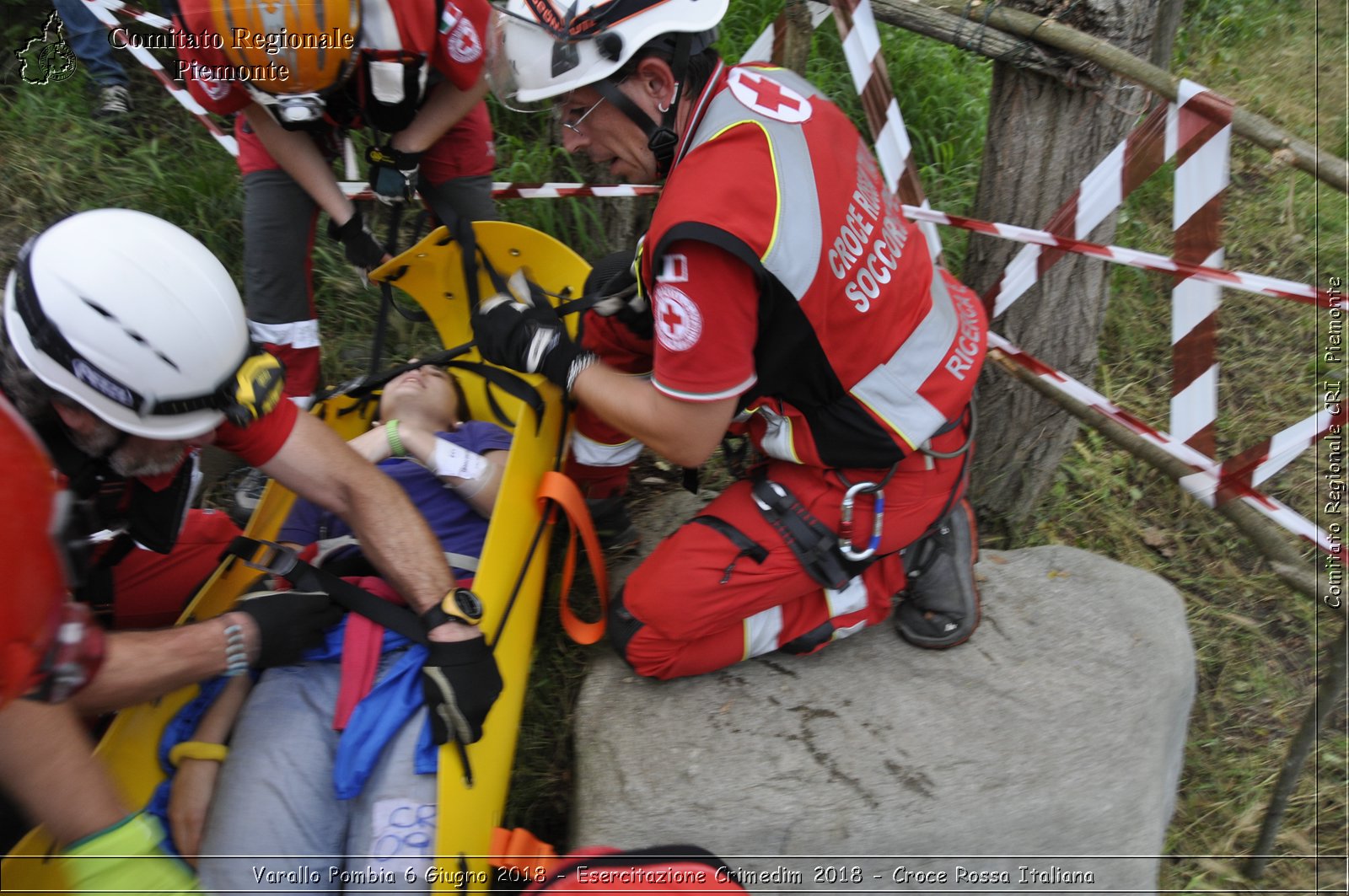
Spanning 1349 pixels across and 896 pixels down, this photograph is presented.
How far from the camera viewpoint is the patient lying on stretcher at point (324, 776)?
1.94m

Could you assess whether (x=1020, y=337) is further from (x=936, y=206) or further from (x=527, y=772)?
(x=527, y=772)

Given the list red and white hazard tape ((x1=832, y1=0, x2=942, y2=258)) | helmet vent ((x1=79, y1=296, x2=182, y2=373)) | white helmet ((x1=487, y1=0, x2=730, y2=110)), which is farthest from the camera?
red and white hazard tape ((x1=832, y1=0, x2=942, y2=258))

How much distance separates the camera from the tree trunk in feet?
8.79

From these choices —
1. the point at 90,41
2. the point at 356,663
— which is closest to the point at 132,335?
the point at 356,663

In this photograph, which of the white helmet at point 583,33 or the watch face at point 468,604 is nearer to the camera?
the white helmet at point 583,33

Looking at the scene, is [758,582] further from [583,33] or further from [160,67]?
[160,67]

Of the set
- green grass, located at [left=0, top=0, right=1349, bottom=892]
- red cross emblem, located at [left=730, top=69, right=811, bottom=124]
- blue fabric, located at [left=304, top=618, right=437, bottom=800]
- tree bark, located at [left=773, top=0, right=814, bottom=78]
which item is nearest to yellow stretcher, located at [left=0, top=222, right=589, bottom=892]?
blue fabric, located at [left=304, top=618, right=437, bottom=800]

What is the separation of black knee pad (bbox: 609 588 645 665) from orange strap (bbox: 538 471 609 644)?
0.22ft

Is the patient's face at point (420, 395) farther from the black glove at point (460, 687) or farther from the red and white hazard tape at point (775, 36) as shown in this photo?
the red and white hazard tape at point (775, 36)

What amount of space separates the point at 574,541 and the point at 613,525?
19.1 inches

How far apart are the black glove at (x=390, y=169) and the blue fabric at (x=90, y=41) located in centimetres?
264

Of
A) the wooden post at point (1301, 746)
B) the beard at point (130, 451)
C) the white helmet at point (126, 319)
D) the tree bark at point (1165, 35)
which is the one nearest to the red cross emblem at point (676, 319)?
the white helmet at point (126, 319)

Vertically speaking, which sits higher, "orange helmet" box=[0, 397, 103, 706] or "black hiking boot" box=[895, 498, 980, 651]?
"orange helmet" box=[0, 397, 103, 706]

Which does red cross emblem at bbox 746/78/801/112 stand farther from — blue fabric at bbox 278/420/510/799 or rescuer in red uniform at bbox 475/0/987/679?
blue fabric at bbox 278/420/510/799
